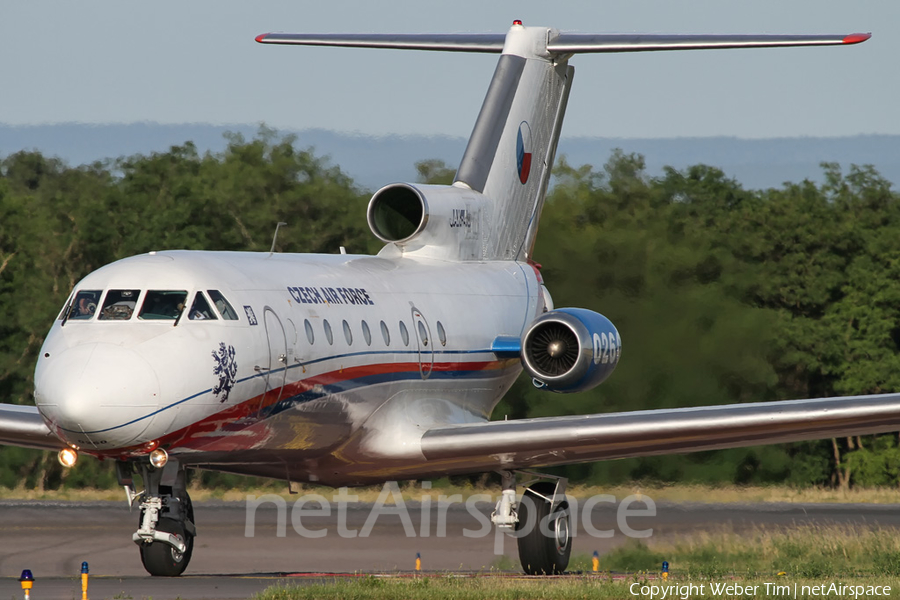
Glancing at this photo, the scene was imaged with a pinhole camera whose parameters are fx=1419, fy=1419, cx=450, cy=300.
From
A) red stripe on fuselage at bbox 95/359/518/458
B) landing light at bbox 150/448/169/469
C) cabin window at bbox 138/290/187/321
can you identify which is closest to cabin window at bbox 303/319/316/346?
red stripe on fuselage at bbox 95/359/518/458

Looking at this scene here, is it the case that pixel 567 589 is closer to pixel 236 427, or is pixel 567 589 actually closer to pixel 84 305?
pixel 236 427

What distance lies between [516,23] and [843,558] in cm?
965

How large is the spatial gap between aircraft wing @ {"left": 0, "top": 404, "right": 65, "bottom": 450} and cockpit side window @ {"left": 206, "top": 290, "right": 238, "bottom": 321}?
10.7 feet

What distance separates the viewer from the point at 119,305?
13.5 metres

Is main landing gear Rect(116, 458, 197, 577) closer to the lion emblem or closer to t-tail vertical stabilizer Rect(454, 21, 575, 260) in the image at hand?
the lion emblem

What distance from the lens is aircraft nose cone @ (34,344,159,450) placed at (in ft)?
40.6

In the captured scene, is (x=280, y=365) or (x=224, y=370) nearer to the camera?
(x=224, y=370)

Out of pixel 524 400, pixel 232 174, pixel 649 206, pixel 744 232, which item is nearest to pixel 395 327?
pixel 524 400

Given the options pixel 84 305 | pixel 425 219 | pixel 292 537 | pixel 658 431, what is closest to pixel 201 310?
pixel 84 305

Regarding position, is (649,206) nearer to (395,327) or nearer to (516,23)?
(516,23)

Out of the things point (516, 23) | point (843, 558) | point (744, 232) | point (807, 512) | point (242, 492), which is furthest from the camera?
point (744, 232)

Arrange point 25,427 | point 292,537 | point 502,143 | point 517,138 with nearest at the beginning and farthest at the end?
point 25,427 < point 502,143 < point 517,138 < point 292,537

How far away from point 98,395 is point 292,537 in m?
11.4

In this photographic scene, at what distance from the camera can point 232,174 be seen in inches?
1676
